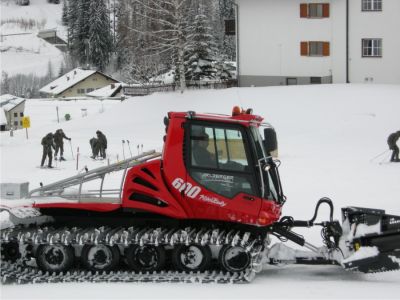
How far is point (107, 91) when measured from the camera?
3553 inches

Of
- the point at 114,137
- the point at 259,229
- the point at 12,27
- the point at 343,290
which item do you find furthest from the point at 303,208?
the point at 12,27

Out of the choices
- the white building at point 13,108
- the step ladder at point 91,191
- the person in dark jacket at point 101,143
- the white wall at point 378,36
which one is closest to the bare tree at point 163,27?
the white wall at point 378,36

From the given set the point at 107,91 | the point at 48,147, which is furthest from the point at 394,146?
the point at 107,91

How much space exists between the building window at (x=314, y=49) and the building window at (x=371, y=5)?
3084mm

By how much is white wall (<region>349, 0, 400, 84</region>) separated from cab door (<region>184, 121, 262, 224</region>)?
114ft

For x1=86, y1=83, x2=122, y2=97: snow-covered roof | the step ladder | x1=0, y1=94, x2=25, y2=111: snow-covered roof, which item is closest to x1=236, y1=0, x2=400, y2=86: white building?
x1=0, y1=94, x2=25, y2=111: snow-covered roof

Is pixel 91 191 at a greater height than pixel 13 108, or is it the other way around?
pixel 91 191

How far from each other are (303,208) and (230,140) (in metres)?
6.20

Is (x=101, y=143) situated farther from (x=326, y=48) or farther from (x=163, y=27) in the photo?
(x=326, y=48)

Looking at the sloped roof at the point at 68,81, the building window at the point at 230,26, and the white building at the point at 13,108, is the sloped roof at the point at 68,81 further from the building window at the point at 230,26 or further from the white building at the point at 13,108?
the building window at the point at 230,26

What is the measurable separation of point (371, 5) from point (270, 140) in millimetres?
35890

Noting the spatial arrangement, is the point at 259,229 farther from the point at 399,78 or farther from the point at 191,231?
the point at 399,78

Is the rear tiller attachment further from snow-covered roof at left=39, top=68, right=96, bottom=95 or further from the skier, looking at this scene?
snow-covered roof at left=39, top=68, right=96, bottom=95

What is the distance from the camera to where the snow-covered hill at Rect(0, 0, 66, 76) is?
12204 centimetres
